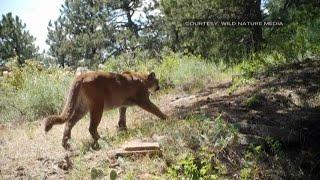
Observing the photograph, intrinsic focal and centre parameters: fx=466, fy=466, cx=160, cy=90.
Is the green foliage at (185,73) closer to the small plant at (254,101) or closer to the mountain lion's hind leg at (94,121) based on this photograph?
the small plant at (254,101)

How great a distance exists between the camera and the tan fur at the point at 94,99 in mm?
6867

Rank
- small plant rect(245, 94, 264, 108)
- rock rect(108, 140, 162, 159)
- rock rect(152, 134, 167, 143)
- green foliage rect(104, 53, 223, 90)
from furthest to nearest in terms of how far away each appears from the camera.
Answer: green foliage rect(104, 53, 223, 90) < small plant rect(245, 94, 264, 108) < rock rect(152, 134, 167, 143) < rock rect(108, 140, 162, 159)

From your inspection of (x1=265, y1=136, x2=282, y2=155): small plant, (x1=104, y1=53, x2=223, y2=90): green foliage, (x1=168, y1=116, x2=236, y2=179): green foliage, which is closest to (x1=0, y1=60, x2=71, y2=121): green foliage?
(x1=104, y1=53, x2=223, y2=90): green foliage

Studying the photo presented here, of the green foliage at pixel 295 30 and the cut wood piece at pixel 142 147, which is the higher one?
the green foliage at pixel 295 30

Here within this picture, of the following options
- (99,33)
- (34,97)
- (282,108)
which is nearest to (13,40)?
(99,33)

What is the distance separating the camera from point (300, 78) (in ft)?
27.3

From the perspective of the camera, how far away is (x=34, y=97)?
10.5 meters

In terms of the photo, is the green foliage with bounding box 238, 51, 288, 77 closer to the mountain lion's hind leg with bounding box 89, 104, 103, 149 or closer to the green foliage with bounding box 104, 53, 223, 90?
the green foliage with bounding box 104, 53, 223, 90

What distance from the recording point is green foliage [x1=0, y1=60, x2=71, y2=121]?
10531 mm

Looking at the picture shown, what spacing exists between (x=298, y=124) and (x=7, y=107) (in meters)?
7.06

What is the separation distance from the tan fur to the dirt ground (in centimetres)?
31

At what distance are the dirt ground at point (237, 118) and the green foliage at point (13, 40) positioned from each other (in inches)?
893

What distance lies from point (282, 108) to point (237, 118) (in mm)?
850

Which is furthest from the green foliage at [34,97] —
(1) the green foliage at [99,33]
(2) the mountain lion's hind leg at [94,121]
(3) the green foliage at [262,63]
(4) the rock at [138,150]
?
(1) the green foliage at [99,33]
